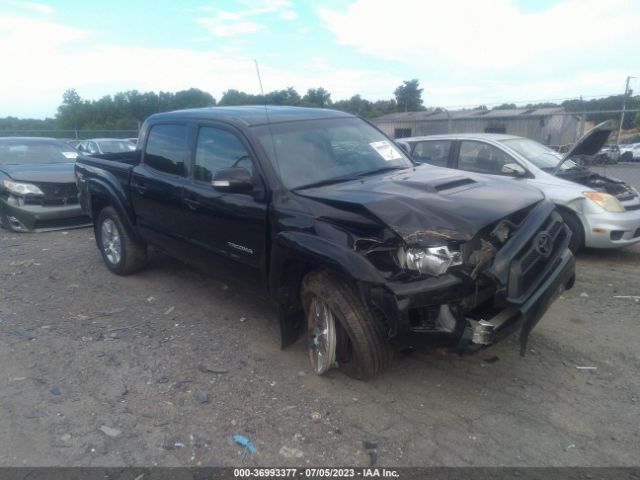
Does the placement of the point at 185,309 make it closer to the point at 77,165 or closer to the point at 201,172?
the point at 201,172

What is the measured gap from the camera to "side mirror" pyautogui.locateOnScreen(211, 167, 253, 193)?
349 cm

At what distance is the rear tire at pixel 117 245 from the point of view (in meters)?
5.65

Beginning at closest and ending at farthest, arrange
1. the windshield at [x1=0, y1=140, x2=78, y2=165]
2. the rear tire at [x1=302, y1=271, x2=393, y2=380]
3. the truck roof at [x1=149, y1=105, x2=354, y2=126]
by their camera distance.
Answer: the rear tire at [x1=302, y1=271, x2=393, y2=380] < the truck roof at [x1=149, y1=105, x2=354, y2=126] < the windshield at [x1=0, y1=140, x2=78, y2=165]

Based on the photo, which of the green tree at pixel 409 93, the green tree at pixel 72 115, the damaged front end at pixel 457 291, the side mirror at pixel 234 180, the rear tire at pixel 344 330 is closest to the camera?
the damaged front end at pixel 457 291

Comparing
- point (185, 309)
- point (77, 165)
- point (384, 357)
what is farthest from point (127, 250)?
point (384, 357)

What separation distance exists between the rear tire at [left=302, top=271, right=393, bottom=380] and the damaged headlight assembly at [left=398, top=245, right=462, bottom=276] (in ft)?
1.45

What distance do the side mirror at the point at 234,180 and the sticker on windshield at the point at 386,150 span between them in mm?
1299

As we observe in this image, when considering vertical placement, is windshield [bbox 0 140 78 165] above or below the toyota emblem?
above

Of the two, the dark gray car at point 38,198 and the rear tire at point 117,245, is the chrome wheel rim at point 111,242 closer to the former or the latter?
the rear tire at point 117,245

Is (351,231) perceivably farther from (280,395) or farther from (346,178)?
(280,395)

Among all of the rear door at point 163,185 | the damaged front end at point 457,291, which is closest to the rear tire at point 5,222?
the rear door at point 163,185

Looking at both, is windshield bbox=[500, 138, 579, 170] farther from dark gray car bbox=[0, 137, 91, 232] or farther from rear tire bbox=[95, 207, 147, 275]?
dark gray car bbox=[0, 137, 91, 232]

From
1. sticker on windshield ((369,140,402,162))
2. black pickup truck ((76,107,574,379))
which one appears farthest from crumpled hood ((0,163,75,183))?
sticker on windshield ((369,140,402,162))

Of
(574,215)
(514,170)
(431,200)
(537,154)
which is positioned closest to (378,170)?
(431,200)
